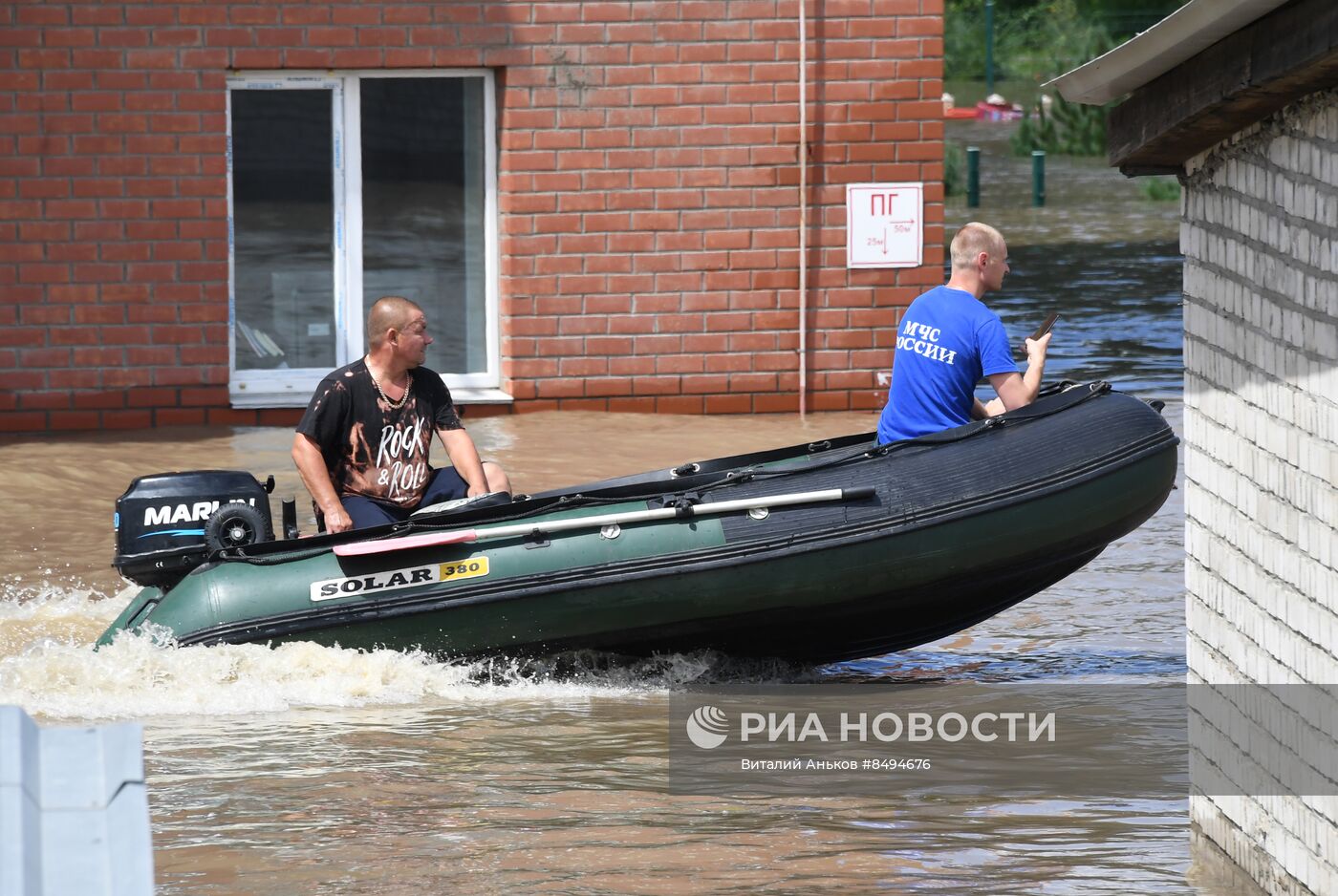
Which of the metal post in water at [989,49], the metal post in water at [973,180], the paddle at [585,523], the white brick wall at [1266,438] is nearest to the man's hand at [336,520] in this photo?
the paddle at [585,523]

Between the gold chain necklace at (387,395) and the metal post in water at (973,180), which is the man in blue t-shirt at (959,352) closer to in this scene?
the gold chain necklace at (387,395)

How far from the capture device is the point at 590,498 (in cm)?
766

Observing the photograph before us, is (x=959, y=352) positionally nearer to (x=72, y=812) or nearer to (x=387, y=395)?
(x=387, y=395)

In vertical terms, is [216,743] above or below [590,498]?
below

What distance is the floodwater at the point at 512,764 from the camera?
5641mm

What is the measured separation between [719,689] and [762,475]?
83 centimetres

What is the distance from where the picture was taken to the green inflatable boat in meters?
7.48

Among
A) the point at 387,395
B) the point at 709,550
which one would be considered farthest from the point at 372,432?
the point at 709,550

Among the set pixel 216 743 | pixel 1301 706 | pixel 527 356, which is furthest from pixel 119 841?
pixel 527 356

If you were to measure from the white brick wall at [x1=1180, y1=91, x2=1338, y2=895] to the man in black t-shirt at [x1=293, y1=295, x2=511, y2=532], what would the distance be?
3.30m

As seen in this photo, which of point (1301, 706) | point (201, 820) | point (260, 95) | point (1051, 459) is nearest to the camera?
point (1301, 706)

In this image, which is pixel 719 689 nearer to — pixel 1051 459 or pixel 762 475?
pixel 762 475

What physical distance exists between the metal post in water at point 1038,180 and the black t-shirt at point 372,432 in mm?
20222

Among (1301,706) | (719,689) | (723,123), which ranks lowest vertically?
(719,689)
